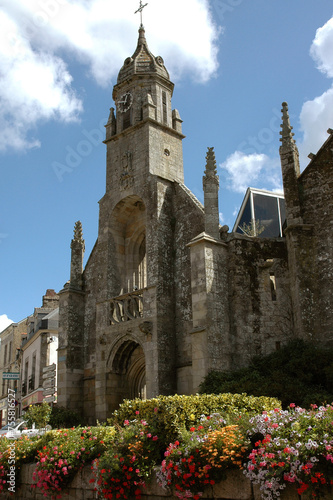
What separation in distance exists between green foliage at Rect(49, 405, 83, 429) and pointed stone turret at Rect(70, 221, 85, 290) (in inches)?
182

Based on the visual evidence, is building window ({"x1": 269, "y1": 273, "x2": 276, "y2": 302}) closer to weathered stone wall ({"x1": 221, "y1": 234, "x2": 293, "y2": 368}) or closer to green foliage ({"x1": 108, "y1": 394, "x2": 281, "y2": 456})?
weathered stone wall ({"x1": 221, "y1": 234, "x2": 293, "y2": 368})

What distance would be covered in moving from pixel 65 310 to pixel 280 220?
12.3m

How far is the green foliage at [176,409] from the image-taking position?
302 inches

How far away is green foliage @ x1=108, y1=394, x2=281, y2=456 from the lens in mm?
7682

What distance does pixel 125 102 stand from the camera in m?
19.5

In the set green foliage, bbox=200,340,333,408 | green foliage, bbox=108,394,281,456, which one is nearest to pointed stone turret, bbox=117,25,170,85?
green foliage, bbox=200,340,333,408

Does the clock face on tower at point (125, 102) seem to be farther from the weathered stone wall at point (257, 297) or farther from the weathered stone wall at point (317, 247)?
the weathered stone wall at point (317, 247)

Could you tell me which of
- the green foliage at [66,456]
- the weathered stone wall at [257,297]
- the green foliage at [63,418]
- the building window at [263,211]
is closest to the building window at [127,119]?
the weathered stone wall at [257,297]

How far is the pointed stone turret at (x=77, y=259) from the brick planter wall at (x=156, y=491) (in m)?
10.3

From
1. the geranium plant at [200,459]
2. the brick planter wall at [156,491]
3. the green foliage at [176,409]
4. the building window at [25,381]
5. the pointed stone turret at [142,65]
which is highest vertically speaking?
the pointed stone turret at [142,65]

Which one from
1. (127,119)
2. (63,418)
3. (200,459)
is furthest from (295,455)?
(127,119)

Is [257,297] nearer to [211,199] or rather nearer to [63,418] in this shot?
[211,199]

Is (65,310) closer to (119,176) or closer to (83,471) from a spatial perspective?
(119,176)

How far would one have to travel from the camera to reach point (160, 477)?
6914mm
